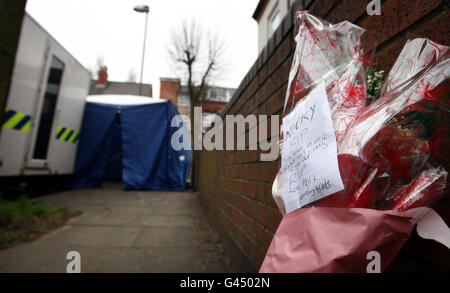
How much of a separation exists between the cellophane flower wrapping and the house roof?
2037 cm

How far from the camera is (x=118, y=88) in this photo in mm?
20938

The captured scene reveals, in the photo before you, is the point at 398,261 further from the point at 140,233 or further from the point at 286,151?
the point at 140,233

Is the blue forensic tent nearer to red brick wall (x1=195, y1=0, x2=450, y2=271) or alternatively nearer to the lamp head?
the lamp head

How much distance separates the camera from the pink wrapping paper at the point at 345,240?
37 cm

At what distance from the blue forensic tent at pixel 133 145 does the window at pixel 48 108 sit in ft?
5.54

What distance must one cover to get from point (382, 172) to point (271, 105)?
2.99ft

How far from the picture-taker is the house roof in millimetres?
19641

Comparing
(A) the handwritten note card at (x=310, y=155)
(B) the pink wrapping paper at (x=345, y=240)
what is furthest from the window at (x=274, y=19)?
(B) the pink wrapping paper at (x=345, y=240)

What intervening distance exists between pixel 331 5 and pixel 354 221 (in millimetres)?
847

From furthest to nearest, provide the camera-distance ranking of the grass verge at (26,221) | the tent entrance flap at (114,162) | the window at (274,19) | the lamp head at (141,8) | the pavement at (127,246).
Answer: the tent entrance flap at (114,162) → the window at (274,19) → the lamp head at (141,8) → the grass verge at (26,221) → the pavement at (127,246)

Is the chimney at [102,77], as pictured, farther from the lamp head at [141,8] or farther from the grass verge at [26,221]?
the grass verge at [26,221]

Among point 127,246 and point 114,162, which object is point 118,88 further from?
point 127,246

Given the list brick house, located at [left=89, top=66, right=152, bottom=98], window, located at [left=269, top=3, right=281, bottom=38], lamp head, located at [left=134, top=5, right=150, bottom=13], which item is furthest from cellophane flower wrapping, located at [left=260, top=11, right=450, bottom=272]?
brick house, located at [left=89, top=66, right=152, bottom=98]

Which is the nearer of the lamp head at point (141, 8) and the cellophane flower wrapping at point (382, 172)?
the cellophane flower wrapping at point (382, 172)
